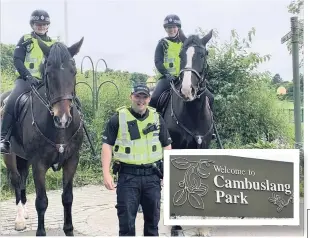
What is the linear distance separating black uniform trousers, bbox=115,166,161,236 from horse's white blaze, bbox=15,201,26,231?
1.60 m

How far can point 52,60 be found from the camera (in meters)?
6.04

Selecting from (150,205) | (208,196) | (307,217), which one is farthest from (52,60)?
(307,217)

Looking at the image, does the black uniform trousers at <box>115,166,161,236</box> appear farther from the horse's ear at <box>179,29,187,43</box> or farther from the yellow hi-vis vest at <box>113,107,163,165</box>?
the horse's ear at <box>179,29,187,43</box>

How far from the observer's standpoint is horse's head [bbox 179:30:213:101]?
6.39 m

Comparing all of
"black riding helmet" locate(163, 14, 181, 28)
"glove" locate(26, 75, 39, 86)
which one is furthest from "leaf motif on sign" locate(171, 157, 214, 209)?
"glove" locate(26, 75, 39, 86)

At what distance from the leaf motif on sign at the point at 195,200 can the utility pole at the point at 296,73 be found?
1287 millimetres

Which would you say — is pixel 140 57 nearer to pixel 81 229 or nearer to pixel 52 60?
pixel 52 60

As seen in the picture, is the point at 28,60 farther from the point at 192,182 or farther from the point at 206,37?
the point at 192,182

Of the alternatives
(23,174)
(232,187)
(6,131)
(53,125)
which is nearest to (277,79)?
(232,187)

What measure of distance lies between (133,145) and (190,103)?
4.30 feet

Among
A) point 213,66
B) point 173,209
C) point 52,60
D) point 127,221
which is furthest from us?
point 213,66

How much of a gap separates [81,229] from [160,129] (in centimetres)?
168

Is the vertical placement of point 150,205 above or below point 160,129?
below

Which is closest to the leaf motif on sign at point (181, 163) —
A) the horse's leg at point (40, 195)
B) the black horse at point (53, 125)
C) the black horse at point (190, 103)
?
the black horse at point (190, 103)
